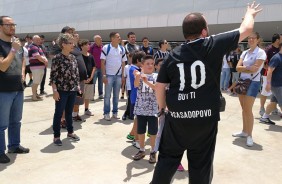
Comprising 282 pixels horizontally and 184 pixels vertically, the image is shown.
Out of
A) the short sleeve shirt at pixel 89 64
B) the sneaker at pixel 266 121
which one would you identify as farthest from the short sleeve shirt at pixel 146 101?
the sneaker at pixel 266 121

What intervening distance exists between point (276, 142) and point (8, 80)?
481 cm

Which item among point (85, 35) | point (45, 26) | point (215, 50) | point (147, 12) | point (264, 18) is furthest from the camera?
point (45, 26)

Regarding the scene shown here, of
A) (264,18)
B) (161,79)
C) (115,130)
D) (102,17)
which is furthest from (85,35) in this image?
(161,79)

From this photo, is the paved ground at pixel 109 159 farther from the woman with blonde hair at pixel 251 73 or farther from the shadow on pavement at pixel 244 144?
the woman with blonde hair at pixel 251 73

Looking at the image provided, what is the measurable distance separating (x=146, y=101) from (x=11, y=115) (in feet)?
6.96

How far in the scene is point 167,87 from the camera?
2.83m

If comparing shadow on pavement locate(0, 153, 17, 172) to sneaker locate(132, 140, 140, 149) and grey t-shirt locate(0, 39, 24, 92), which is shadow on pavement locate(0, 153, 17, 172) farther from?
sneaker locate(132, 140, 140, 149)

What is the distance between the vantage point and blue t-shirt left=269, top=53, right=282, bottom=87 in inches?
243

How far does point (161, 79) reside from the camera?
2719 millimetres

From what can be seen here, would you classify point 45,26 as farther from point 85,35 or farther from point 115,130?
point 115,130

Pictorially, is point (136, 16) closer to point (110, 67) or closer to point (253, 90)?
point (110, 67)

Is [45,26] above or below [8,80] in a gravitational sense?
above

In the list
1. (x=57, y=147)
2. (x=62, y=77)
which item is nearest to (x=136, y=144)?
(x=57, y=147)

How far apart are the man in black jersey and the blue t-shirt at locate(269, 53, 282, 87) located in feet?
12.6
